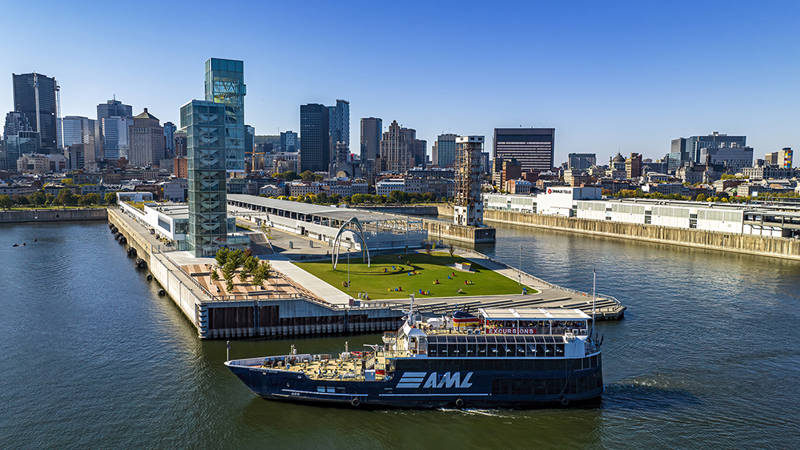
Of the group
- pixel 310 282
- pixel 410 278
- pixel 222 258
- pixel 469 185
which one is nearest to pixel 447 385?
pixel 310 282

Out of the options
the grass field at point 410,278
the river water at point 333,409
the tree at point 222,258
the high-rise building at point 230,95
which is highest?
the high-rise building at point 230,95

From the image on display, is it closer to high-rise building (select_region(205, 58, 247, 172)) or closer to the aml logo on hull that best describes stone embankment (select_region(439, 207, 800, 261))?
the aml logo on hull

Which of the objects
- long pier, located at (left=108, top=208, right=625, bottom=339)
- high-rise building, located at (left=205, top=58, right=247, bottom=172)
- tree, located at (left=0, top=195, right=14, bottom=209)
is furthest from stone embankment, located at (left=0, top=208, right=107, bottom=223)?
long pier, located at (left=108, top=208, right=625, bottom=339)

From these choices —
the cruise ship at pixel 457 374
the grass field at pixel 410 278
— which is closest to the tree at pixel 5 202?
the grass field at pixel 410 278

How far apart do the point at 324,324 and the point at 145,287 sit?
122 feet

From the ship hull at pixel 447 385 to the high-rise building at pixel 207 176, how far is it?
47.6 metres

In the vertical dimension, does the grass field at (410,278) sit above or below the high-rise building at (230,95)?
below

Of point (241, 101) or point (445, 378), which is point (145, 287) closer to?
point (241, 101)

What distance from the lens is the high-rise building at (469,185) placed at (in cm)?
15012

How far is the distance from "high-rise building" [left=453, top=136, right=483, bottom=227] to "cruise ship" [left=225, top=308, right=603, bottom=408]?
107 metres

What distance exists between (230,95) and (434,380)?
6550 cm

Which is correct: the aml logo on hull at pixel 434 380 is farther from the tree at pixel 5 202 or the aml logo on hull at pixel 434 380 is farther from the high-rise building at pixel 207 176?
the tree at pixel 5 202

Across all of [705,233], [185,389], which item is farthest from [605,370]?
[705,233]

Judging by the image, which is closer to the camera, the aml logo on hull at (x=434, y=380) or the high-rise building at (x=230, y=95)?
the aml logo on hull at (x=434, y=380)
